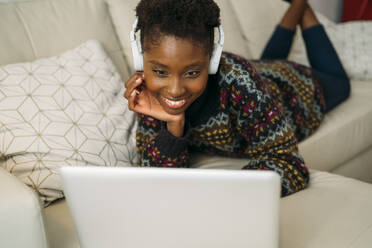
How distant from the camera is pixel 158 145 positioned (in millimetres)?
1073

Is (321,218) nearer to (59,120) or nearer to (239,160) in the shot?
(239,160)

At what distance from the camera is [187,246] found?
0.66 meters

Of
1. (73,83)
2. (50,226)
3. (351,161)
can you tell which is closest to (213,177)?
(50,226)

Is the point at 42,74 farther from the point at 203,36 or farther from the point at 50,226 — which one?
the point at 203,36

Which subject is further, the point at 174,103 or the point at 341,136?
the point at 341,136

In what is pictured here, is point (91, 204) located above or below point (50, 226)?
above

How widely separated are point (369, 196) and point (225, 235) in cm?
56

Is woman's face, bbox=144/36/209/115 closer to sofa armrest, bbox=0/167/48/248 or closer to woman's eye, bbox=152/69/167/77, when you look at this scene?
woman's eye, bbox=152/69/167/77

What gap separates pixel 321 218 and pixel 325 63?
3.48ft

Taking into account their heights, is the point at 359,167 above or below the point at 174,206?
below

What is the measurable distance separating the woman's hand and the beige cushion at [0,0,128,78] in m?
0.48

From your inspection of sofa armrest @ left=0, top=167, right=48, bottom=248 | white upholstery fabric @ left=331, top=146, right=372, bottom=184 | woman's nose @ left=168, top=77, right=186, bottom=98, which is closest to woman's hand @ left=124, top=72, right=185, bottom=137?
woman's nose @ left=168, top=77, right=186, bottom=98

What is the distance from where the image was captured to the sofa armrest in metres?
0.71

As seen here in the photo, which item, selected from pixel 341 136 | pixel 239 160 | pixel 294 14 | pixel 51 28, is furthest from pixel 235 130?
pixel 294 14
